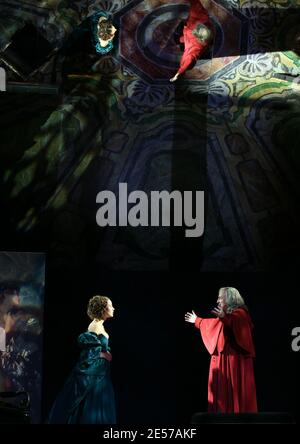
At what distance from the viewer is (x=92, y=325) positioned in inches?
325

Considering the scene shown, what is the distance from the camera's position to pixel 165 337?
8.23 meters

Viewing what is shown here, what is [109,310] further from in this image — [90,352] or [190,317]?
[190,317]

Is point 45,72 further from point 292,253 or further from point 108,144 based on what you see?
point 292,253

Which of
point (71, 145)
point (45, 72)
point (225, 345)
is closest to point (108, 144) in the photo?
point (71, 145)

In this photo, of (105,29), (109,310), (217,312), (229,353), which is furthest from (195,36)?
(229,353)

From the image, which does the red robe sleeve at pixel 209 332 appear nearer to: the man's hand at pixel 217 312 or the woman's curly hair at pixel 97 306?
the man's hand at pixel 217 312

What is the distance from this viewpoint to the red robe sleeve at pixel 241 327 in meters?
8.23

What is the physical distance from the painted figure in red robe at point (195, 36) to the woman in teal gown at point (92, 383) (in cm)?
279

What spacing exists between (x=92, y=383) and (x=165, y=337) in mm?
916

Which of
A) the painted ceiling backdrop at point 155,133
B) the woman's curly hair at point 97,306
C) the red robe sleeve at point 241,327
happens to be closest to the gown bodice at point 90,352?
Answer: the woman's curly hair at point 97,306

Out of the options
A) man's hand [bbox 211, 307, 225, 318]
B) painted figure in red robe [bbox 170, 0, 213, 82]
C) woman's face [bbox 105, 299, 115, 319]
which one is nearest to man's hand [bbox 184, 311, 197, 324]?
man's hand [bbox 211, 307, 225, 318]

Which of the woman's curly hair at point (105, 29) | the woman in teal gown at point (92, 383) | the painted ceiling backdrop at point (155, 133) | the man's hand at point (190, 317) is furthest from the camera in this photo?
the woman's curly hair at point (105, 29)

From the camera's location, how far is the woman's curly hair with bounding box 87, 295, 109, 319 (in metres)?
8.26

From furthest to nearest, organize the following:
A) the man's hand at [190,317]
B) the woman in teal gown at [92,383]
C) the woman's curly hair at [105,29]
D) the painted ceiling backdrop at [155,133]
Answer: the woman's curly hair at [105,29] → the painted ceiling backdrop at [155,133] → the man's hand at [190,317] → the woman in teal gown at [92,383]
